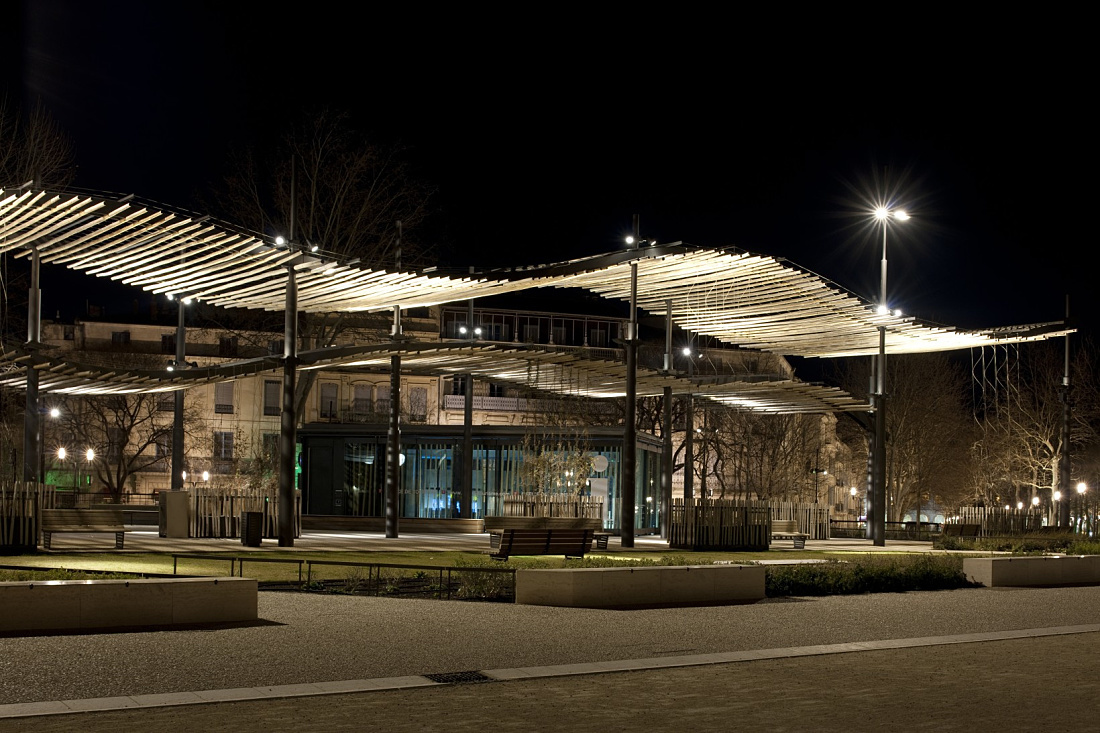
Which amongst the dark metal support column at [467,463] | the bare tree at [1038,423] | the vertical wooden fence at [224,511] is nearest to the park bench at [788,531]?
the dark metal support column at [467,463]

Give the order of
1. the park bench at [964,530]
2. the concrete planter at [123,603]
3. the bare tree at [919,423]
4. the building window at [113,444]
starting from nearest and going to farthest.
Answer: the concrete planter at [123,603] < the park bench at [964,530] < the building window at [113,444] < the bare tree at [919,423]

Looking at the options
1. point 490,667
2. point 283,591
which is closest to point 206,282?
point 283,591

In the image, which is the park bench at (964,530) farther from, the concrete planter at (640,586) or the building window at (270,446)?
the building window at (270,446)

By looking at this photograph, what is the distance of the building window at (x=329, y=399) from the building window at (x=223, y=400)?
5.07m

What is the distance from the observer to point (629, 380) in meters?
26.1

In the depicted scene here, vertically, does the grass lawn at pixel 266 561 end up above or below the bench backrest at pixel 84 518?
below

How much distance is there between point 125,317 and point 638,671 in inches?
2742

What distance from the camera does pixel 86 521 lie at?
23.4 metres

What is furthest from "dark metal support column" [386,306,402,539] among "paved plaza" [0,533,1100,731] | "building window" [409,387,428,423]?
"building window" [409,387,428,423]

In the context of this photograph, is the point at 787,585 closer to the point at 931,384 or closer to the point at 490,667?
the point at 490,667

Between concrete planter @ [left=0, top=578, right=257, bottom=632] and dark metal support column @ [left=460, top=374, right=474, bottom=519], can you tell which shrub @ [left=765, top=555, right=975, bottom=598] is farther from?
dark metal support column @ [left=460, top=374, right=474, bottom=519]

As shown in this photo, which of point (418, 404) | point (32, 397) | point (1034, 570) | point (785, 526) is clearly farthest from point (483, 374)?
point (418, 404)

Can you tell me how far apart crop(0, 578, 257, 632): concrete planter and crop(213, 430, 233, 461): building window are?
5681 centimetres

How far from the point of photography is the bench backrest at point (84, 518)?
2295 cm
